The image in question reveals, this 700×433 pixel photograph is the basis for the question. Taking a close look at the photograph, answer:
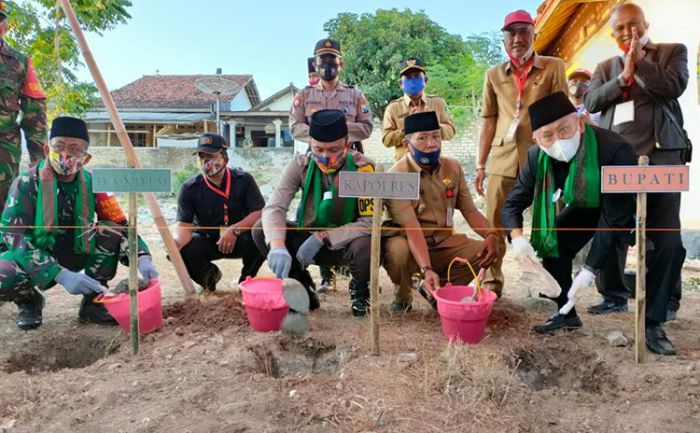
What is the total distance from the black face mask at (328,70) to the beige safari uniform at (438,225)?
50.2 inches

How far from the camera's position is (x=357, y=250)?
3.68 meters

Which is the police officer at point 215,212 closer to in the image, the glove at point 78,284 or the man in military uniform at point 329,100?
the man in military uniform at point 329,100

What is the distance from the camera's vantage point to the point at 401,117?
5.04 m

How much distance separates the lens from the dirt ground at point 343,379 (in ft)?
7.63

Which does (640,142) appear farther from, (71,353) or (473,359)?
(71,353)

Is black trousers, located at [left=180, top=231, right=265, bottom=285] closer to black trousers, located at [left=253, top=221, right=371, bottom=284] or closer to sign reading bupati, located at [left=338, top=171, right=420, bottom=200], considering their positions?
black trousers, located at [left=253, top=221, right=371, bottom=284]

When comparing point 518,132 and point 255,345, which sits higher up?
point 518,132

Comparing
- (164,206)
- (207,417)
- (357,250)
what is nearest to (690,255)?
(357,250)

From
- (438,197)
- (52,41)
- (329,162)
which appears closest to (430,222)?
(438,197)

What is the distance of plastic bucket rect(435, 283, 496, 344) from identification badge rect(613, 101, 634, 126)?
1.52 m

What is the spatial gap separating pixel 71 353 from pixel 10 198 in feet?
3.79

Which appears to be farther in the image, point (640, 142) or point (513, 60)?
point (513, 60)

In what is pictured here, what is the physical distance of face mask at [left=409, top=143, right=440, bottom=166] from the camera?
3.76 metres

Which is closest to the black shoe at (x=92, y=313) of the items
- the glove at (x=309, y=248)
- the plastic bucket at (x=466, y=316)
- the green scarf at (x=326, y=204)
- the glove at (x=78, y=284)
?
the glove at (x=78, y=284)
